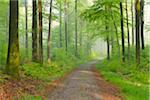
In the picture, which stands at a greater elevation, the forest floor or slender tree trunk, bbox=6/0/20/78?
slender tree trunk, bbox=6/0/20/78

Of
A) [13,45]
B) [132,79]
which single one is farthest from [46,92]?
[132,79]

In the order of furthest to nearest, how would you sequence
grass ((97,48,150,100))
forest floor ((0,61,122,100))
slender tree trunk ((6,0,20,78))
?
slender tree trunk ((6,0,20,78)) → grass ((97,48,150,100)) → forest floor ((0,61,122,100))

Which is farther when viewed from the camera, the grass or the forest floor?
the grass

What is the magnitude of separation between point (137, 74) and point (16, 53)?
10.1m


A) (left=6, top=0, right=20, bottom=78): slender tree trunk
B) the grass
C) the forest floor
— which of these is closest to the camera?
the forest floor

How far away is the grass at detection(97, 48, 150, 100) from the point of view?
14.2 m

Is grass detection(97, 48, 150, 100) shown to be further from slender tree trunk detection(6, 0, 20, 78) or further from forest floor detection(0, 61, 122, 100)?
slender tree trunk detection(6, 0, 20, 78)

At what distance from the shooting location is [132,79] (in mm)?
20625

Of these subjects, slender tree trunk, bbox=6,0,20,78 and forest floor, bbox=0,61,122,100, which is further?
slender tree trunk, bbox=6,0,20,78

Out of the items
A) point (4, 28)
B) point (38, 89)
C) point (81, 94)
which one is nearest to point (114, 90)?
point (81, 94)

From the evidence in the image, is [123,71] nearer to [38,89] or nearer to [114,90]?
[114,90]

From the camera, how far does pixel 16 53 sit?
49.8 ft

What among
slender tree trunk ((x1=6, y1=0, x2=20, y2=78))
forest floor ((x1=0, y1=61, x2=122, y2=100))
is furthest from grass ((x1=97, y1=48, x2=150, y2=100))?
slender tree trunk ((x1=6, y1=0, x2=20, y2=78))

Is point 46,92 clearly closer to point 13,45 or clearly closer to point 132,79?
point 13,45
